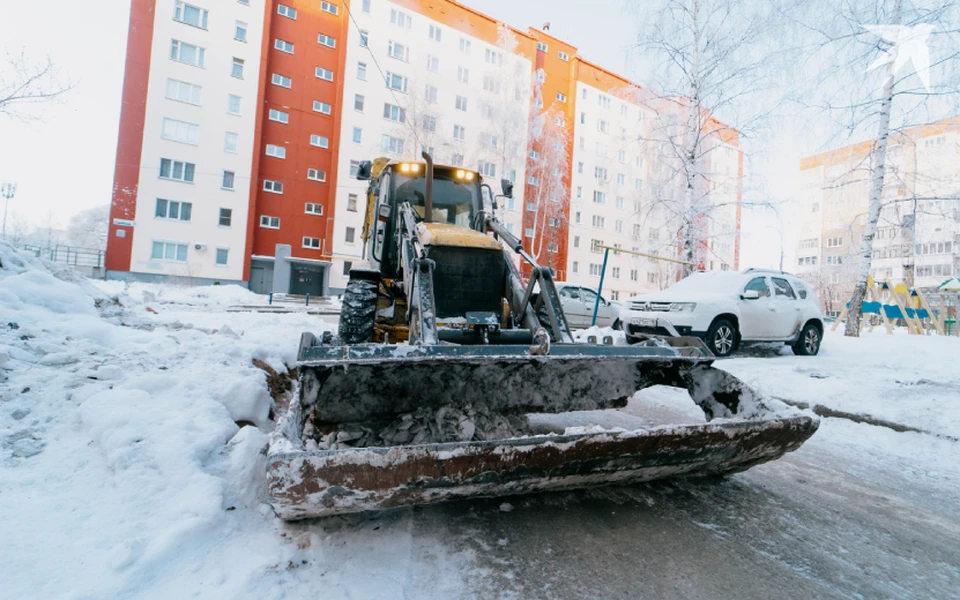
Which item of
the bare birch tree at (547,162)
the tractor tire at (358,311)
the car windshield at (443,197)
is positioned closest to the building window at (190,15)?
the bare birch tree at (547,162)

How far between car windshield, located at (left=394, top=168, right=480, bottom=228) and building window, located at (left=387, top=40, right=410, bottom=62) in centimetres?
3066

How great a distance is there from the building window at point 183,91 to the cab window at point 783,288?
30521 mm

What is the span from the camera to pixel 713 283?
29.1 ft

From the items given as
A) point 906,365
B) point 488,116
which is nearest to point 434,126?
point 488,116

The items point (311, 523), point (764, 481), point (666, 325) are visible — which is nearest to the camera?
point (311, 523)

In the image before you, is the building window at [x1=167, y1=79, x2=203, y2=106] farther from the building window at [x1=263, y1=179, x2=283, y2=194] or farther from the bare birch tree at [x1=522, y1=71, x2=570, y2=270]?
the bare birch tree at [x1=522, y1=71, x2=570, y2=270]

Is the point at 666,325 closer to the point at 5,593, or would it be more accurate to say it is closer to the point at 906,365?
the point at 5,593

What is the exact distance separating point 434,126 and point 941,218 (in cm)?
2399

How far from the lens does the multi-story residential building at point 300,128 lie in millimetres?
25797

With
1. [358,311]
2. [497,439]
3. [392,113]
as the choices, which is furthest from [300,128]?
[497,439]

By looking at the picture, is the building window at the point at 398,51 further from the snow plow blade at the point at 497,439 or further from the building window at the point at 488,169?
the snow plow blade at the point at 497,439

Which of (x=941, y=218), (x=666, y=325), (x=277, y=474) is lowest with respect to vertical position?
(x=277, y=474)

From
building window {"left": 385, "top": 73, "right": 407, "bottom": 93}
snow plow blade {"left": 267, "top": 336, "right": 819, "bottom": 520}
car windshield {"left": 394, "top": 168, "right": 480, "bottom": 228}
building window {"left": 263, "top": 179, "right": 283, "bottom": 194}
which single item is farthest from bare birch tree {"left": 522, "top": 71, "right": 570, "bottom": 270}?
snow plow blade {"left": 267, "top": 336, "right": 819, "bottom": 520}

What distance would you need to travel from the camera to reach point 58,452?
7.82ft
